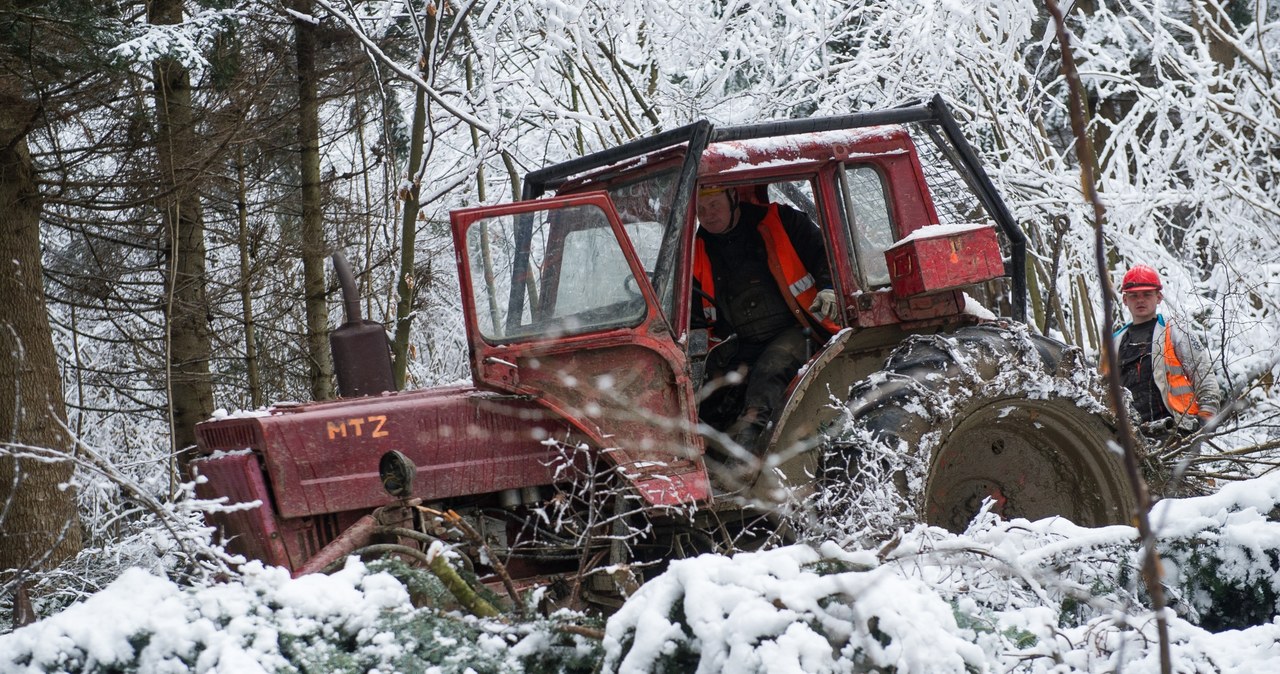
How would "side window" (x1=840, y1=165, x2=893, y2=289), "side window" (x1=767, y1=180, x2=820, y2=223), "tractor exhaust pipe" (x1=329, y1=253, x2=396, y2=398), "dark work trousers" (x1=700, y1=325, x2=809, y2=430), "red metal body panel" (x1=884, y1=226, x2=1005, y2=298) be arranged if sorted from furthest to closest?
"side window" (x1=767, y1=180, x2=820, y2=223) → "dark work trousers" (x1=700, y1=325, x2=809, y2=430) → "side window" (x1=840, y1=165, x2=893, y2=289) → "tractor exhaust pipe" (x1=329, y1=253, x2=396, y2=398) → "red metal body panel" (x1=884, y1=226, x2=1005, y2=298)

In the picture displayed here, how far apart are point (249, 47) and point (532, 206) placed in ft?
16.6

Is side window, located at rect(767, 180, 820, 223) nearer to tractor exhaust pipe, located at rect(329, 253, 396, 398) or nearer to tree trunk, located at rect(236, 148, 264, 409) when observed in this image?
tractor exhaust pipe, located at rect(329, 253, 396, 398)

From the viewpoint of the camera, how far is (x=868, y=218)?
4.96 metres

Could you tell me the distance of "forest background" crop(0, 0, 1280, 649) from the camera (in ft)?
21.9

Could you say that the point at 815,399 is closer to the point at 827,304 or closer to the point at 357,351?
the point at 827,304

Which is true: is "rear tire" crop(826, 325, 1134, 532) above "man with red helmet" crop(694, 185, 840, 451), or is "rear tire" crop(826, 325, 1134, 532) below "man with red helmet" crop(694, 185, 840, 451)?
below

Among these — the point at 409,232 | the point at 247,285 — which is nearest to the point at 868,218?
the point at 409,232

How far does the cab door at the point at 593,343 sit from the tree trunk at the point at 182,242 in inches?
134

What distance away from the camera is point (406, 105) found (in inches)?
497

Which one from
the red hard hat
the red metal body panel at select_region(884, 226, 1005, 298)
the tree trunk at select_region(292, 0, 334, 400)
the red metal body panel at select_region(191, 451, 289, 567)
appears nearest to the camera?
the red metal body panel at select_region(191, 451, 289, 567)

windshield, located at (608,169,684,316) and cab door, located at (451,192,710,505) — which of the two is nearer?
cab door, located at (451,192,710,505)

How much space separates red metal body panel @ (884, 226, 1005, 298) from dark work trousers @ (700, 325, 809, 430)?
23.7 inches

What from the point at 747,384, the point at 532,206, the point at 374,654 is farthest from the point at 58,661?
the point at 747,384

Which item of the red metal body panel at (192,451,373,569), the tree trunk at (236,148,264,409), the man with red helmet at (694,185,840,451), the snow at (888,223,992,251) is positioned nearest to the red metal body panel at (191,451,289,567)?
the red metal body panel at (192,451,373,569)
